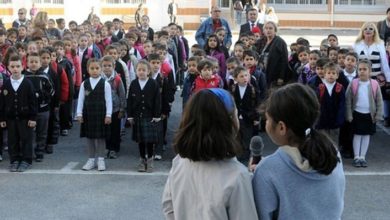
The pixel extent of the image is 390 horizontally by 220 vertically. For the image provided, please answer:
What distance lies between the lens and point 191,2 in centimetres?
3000

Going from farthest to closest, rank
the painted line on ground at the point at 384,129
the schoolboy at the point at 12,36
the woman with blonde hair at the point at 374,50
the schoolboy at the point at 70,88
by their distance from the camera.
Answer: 1. the schoolboy at the point at 12,36
2. the painted line on ground at the point at 384,129
3. the woman with blonde hair at the point at 374,50
4. the schoolboy at the point at 70,88

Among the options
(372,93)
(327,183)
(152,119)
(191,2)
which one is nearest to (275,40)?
(372,93)

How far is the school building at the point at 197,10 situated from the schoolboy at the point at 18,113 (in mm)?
21223

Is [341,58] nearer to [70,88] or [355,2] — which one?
[70,88]

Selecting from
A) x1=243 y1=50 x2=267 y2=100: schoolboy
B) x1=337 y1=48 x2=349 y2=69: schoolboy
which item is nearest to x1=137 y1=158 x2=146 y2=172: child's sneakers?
x1=243 y1=50 x2=267 y2=100: schoolboy

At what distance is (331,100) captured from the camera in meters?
7.92

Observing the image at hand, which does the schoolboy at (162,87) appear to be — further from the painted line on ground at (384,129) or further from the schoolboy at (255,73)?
the painted line on ground at (384,129)

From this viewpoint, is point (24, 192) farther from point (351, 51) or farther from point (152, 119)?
point (351, 51)

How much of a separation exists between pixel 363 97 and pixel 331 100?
0.43m

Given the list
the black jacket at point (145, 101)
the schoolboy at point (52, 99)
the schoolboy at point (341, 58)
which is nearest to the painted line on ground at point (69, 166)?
the schoolboy at point (52, 99)

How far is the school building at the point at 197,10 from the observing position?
2881 centimetres

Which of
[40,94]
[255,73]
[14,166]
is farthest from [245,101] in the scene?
[14,166]

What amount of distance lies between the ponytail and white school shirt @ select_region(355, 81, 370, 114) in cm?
559

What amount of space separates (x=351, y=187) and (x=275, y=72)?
9.58 ft
